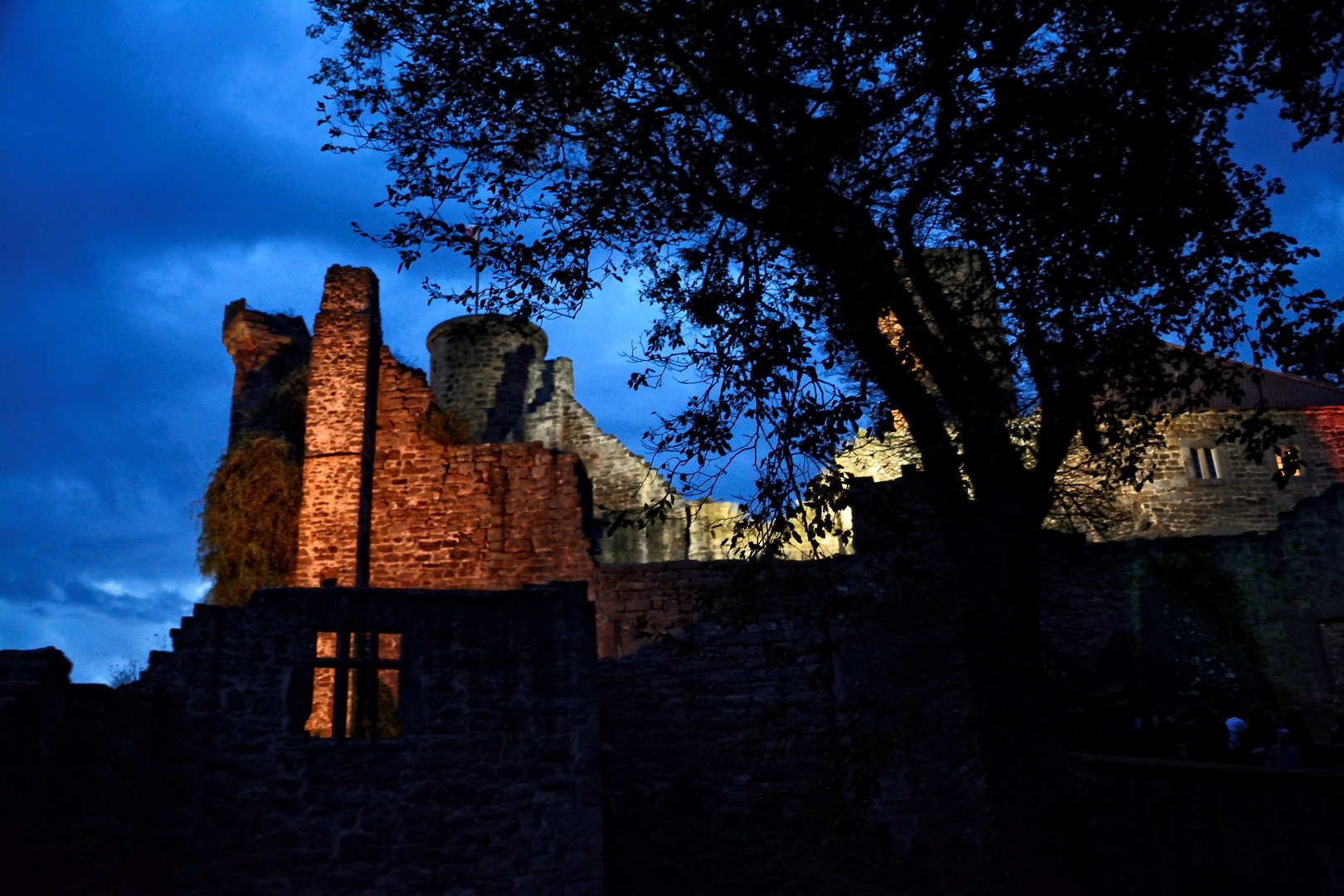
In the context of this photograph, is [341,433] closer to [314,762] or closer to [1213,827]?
[314,762]

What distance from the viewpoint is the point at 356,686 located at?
13.5 meters

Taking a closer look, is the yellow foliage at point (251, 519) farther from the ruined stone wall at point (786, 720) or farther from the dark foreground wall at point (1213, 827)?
the dark foreground wall at point (1213, 827)

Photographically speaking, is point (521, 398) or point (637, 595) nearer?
point (637, 595)

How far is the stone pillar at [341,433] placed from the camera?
1625 centimetres

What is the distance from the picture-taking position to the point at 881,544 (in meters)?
7.02

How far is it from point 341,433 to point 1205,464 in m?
20.1

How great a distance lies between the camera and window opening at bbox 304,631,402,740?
34.8ft

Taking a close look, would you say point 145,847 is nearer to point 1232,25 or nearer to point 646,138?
point 646,138

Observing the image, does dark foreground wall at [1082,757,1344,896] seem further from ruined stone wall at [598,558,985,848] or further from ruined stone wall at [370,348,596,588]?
ruined stone wall at [370,348,596,588]

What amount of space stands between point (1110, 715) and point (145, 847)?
36.7 ft

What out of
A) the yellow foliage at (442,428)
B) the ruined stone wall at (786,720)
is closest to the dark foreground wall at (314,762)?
the ruined stone wall at (786,720)

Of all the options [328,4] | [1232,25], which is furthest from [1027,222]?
[328,4]

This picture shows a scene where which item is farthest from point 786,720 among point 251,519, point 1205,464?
point 1205,464

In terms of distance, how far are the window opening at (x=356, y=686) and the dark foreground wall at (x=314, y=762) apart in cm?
33
